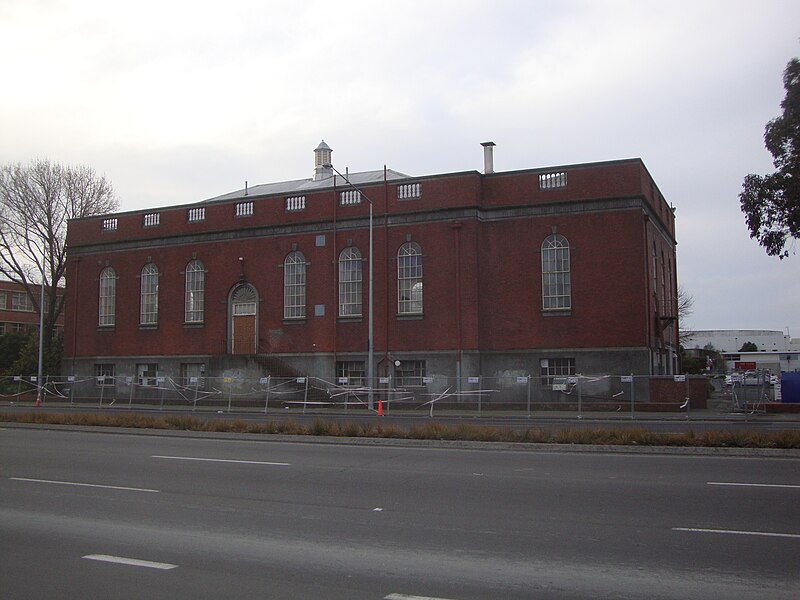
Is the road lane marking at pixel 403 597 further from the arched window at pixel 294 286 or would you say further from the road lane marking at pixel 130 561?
the arched window at pixel 294 286

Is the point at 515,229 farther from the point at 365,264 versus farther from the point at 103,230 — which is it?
the point at 103,230

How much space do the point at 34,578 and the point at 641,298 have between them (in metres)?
31.6

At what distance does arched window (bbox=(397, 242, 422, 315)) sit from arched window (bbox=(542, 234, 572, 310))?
629 centimetres

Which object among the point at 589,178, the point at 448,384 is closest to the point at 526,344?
the point at 448,384

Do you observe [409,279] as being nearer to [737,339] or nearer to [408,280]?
[408,280]

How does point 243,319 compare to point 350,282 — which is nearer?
point 350,282

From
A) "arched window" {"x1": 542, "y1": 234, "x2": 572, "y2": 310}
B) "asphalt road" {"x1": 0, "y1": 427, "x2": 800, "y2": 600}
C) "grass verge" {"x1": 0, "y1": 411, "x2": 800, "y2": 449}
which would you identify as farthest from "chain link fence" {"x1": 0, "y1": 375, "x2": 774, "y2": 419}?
"asphalt road" {"x1": 0, "y1": 427, "x2": 800, "y2": 600}

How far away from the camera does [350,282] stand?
4044cm

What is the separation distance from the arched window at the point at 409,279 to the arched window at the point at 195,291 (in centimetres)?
1281

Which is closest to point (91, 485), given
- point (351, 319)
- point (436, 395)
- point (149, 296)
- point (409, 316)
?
point (436, 395)

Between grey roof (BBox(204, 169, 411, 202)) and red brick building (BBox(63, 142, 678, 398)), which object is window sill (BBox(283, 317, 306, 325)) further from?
grey roof (BBox(204, 169, 411, 202))

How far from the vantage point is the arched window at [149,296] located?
152 feet

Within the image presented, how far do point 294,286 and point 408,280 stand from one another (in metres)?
6.92

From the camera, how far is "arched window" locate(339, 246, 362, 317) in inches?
1580
